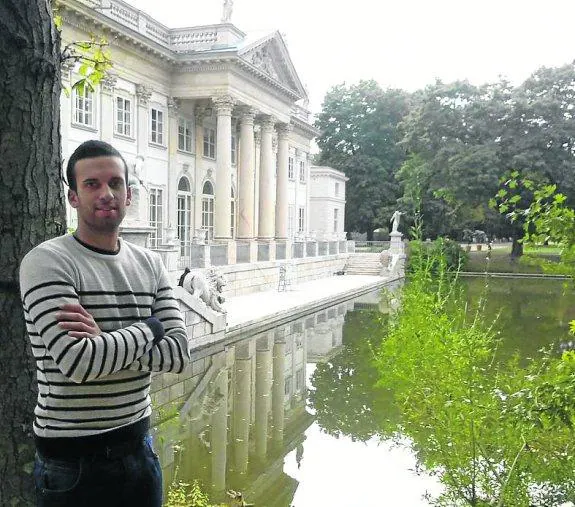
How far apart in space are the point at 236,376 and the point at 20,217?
9035 mm

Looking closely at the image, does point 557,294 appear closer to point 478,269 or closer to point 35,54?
point 478,269

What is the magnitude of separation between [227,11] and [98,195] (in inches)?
1014

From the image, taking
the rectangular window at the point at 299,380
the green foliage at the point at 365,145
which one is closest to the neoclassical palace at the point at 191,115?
the rectangular window at the point at 299,380

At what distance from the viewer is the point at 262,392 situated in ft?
34.6

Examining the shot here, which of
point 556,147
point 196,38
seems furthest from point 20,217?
point 556,147

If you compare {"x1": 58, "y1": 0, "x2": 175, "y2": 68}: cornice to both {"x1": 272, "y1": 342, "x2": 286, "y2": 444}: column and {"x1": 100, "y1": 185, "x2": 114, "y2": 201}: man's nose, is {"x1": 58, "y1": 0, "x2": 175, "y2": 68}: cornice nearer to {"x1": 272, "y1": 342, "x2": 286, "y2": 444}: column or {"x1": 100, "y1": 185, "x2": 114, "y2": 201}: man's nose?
{"x1": 272, "y1": 342, "x2": 286, "y2": 444}: column

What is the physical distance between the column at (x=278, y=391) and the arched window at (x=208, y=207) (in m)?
14.3

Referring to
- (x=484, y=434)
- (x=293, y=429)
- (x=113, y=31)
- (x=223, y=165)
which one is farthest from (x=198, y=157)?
(x=484, y=434)

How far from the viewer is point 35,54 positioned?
8.64 ft

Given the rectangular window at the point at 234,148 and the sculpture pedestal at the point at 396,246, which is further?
the sculpture pedestal at the point at 396,246

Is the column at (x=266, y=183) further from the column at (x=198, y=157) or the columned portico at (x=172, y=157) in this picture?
the columned portico at (x=172, y=157)

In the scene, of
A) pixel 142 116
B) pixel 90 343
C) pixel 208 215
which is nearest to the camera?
pixel 90 343

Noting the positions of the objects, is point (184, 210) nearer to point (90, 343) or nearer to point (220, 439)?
point (220, 439)

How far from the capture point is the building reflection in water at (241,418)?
670 centimetres
